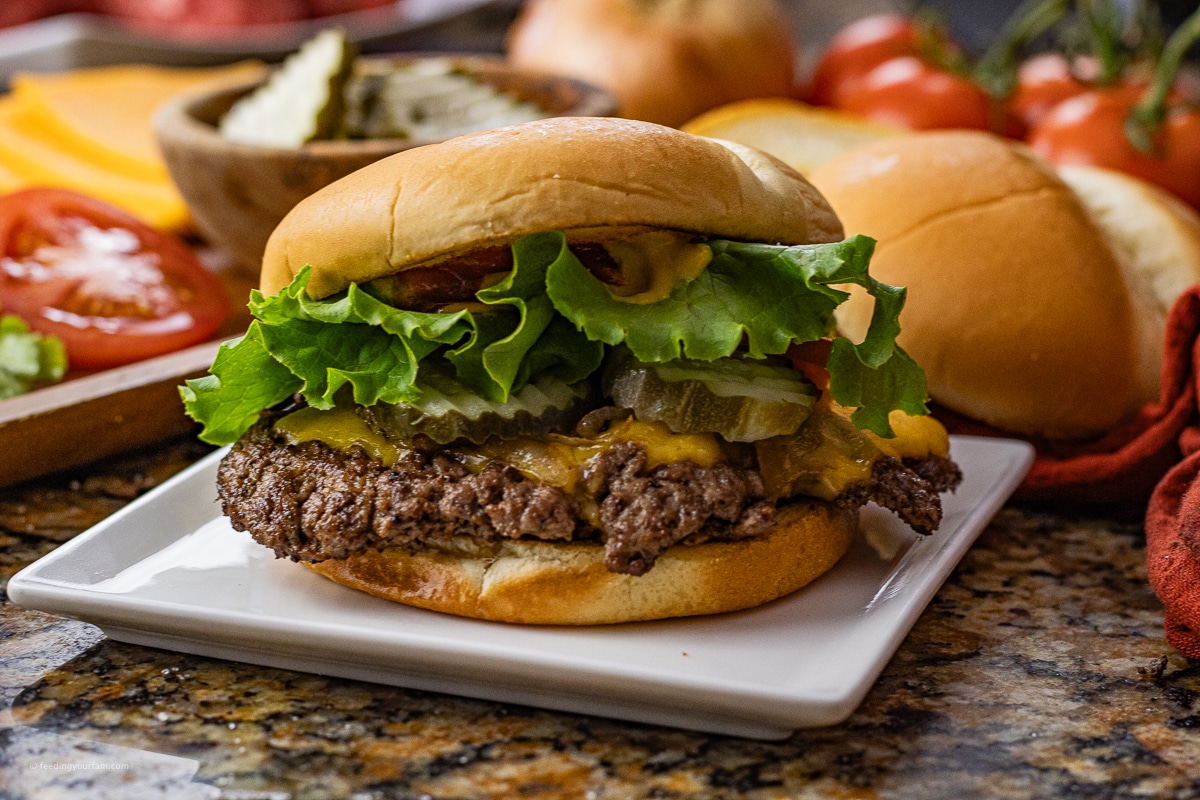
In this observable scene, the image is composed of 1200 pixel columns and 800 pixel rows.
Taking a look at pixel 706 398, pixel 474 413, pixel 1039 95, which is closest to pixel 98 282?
pixel 474 413

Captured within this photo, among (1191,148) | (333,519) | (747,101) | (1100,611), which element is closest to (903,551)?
(1100,611)

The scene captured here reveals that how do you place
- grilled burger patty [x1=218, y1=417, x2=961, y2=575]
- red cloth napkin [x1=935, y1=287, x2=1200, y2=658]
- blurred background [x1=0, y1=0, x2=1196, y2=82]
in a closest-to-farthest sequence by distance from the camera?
grilled burger patty [x1=218, y1=417, x2=961, y2=575] → red cloth napkin [x1=935, y1=287, x2=1200, y2=658] → blurred background [x1=0, y1=0, x2=1196, y2=82]

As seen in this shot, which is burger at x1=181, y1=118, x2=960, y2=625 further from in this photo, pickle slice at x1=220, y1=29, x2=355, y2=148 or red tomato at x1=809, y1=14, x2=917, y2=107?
red tomato at x1=809, y1=14, x2=917, y2=107

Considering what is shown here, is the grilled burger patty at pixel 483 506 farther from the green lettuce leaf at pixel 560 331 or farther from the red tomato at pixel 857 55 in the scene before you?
the red tomato at pixel 857 55

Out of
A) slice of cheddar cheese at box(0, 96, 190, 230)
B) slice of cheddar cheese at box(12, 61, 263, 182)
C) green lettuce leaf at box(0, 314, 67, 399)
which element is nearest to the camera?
green lettuce leaf at box(0, 314, 67, 399)

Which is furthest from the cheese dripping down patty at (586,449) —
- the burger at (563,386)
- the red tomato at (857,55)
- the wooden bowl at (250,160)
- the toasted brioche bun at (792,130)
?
the red tomato at (857,55)

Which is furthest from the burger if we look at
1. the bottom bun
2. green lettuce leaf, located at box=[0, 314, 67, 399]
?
green lettuce leaf, located at box=[0, 314, 67, 399]
